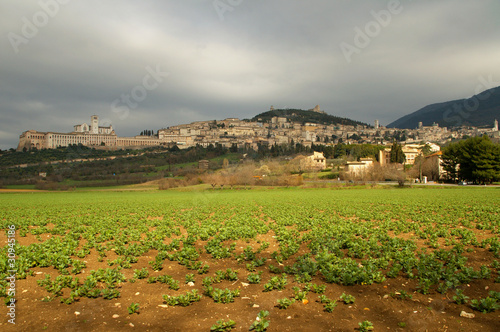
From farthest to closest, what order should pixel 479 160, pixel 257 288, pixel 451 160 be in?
pixel 451 160 → pixel 479 160 → pixel 257 288

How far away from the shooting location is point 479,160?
6606 centimetres

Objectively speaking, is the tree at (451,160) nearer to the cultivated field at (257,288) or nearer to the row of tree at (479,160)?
the row of tree at (479,160)

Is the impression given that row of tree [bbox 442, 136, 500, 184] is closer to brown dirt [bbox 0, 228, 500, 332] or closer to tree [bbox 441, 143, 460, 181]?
tree [bbox 441, 143, 460, 181]

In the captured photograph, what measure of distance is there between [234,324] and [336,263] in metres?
5.02

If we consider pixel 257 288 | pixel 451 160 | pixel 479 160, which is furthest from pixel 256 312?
pixel 451 160

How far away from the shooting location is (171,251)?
12.6 metres

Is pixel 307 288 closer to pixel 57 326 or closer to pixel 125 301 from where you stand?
pixel 125 301

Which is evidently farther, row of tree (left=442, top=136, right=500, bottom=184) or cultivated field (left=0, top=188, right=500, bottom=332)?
row of tree (left=442, top=136, right=500, bottom=184)

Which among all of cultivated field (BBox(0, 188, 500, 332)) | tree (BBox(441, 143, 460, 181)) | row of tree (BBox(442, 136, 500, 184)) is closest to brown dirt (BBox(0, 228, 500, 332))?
cultivated field (BBox(0, 188, 500, 332))

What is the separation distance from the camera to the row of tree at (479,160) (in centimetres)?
6562

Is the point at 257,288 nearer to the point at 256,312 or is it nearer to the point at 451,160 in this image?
the point at 256,312

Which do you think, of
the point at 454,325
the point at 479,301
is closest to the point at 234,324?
the point at 454,325

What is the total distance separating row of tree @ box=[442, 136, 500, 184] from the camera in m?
65.6

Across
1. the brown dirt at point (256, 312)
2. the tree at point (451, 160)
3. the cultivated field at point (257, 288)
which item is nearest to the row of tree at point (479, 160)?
the tree at point (451, 160)
